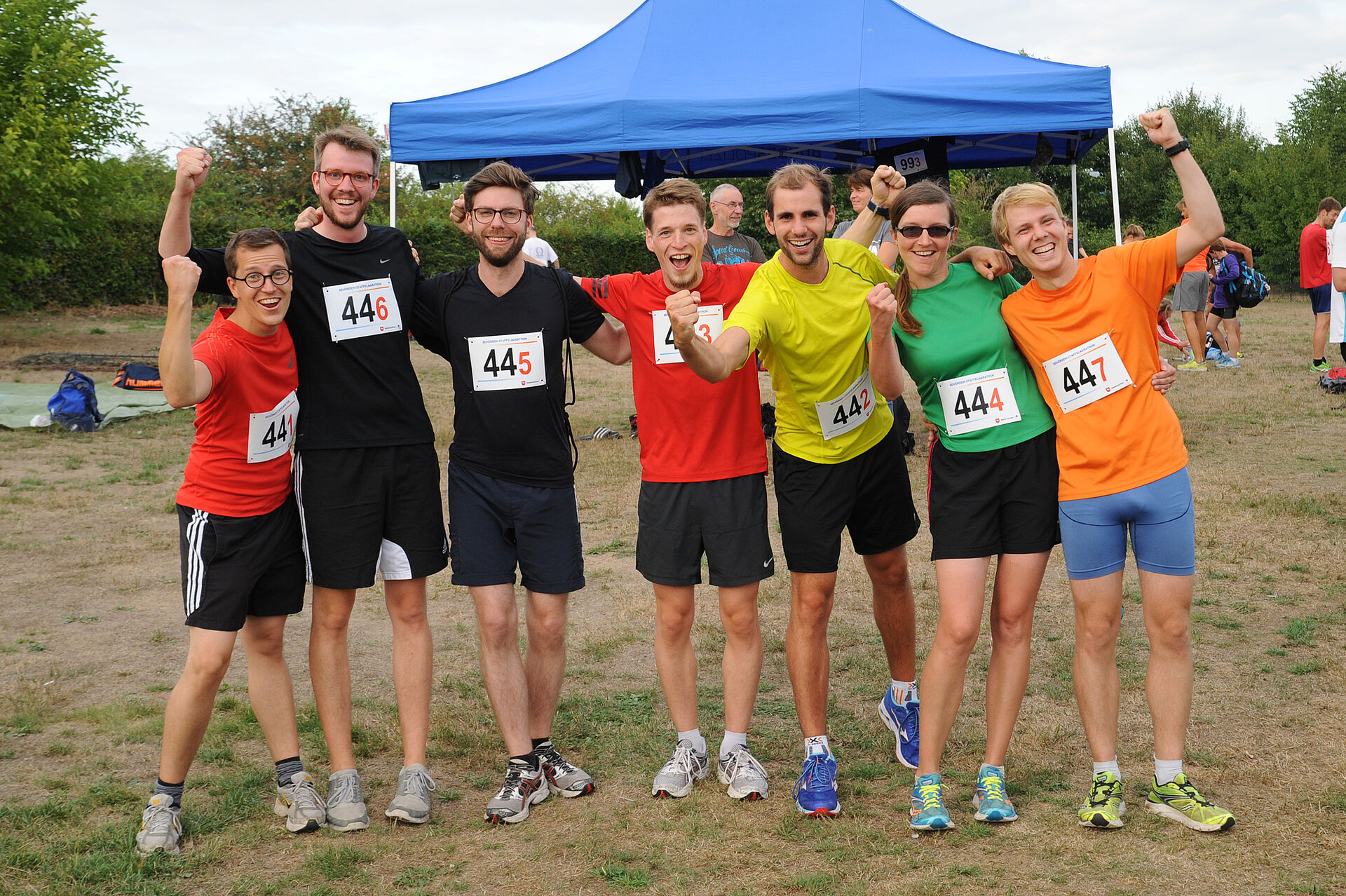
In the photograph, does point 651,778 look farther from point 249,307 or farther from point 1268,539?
point 1268,539

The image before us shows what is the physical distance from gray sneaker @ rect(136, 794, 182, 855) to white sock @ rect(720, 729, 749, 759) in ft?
5.40

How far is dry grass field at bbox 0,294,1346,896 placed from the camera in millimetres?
2885

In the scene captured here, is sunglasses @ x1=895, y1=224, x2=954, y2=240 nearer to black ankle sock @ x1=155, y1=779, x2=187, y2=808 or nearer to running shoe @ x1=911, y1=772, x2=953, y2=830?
running shoe @ x1=911, y1=772, x2=953, y2=830

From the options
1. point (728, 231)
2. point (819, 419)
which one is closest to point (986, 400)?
point (819, 419)

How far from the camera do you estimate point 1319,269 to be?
1195 centimetres

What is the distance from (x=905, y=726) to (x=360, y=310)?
2273mm

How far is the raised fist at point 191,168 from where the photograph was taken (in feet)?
10.0

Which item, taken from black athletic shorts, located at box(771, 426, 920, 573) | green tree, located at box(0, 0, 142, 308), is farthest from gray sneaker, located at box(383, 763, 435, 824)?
green tree, located at box(0, 0, 142, 308)

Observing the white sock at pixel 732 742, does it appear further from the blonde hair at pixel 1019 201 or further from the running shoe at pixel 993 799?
the blonde hair at pixel 1019 201

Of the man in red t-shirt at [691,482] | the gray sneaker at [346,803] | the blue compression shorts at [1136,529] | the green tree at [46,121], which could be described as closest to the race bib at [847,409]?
the man in red t-shirt at [691,482]

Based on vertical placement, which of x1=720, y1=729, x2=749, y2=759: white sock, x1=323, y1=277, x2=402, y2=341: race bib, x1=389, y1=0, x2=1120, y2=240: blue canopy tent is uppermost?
x1=389, y1=0, x2=1120, y2=240: blue canopy tent

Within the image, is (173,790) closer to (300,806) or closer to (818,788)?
(300,806)

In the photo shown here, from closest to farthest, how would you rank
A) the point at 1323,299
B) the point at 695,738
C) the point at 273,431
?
1. the point at 273,431
2. the point at 695,738
3. the point at 1323,299

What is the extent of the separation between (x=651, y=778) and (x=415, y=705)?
2.67 ft
